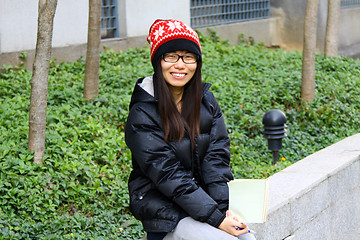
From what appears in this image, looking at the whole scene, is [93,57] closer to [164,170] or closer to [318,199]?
[318,199]

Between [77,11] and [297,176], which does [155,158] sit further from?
[77,11]

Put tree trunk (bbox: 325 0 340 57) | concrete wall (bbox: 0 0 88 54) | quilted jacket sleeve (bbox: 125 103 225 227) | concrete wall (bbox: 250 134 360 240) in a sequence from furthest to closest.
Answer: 1. tree trunk (bbox: 325 0 340 57)
2. concrete wall (bbox: 0 0 88 54)
3. concrete wall (bbox: 250 134 360 240)
4. quilted jacket sleeve (bbox: 125 103 225 227)

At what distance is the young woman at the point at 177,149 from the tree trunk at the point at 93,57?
13.4 ft

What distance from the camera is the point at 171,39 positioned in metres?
3.19

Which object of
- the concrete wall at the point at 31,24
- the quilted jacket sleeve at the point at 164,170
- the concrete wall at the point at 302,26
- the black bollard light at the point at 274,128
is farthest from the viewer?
the concrete wall at the point at 302,26

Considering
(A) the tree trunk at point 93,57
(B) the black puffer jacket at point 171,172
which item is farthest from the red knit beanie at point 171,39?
(A) the tree trunk at point 93,57

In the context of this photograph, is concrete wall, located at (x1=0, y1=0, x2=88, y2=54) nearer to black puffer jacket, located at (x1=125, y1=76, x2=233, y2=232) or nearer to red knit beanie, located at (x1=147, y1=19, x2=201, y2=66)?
red knit beanie, located at (x1=147, y1=19, x2=201, y2=66)

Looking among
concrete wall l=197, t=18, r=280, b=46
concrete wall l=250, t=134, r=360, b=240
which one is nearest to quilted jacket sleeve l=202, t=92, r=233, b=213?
concrete wall l=250, t=134, r=360, b=240

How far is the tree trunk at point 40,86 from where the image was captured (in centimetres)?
522

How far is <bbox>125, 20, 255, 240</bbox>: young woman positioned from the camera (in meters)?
3.04

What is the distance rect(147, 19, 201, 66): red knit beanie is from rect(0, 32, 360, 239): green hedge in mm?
1784

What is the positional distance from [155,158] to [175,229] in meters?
0.40

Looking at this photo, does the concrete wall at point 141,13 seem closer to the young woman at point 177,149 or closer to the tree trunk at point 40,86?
the tree trunk at point 40,86

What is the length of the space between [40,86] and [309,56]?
500 cm
